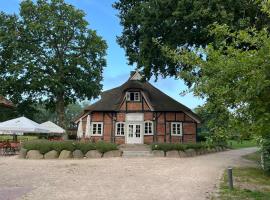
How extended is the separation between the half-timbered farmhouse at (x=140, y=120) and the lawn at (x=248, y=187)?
66.8ft

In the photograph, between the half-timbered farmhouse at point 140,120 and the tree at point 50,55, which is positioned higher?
the tree at point 50,55

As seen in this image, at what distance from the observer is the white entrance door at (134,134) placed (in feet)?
128

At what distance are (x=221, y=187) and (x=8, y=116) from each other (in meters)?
35.3

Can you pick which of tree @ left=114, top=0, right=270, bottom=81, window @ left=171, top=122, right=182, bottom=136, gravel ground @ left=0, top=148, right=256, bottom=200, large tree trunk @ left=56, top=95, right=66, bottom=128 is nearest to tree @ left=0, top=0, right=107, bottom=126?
large tree trunk @ left=56, top=95, right=66, bottom=128

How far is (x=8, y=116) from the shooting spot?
44.6 metres

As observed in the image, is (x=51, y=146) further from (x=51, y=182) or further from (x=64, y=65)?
(x=64, y=65)

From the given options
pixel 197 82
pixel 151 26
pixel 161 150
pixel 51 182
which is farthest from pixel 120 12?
pixel 197 82

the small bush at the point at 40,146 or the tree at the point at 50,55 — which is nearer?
the small bush at the point at 40,146

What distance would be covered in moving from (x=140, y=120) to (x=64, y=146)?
47.3ft

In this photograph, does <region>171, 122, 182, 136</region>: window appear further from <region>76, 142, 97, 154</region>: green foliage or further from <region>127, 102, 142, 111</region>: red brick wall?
<region>76, 142, 97, 154</region>: green foliage

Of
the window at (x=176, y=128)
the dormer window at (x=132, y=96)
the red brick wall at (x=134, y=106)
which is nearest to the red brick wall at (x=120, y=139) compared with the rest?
the red brick wall at (x=134, y=106)

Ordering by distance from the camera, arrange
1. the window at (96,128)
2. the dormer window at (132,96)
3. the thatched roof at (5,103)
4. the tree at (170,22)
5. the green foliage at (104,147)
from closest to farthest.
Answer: the tree at (170,22)
the green foliage at (104,147)
the dormer window at (132,96)
the window at (96,128)
the thatched roof at (5,103)

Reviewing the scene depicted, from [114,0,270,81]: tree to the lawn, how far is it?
20.1 ft

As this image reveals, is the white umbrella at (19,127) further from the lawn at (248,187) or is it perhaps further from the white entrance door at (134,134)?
the white entrance door at (134,134)
